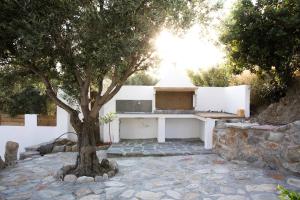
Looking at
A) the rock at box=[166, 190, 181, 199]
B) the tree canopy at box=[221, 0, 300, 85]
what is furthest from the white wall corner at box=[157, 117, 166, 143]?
the rock at box=[166, 190, 181, 199]

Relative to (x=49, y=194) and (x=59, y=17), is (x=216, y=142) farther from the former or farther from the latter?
(x=59, y=17)

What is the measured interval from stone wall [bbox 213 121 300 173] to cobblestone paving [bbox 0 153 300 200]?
43 centimetres

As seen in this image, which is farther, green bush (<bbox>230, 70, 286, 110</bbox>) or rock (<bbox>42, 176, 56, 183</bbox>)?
green bush (<bbox>230, 70, 286, 110</bbox>)

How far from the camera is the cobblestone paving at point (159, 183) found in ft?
22.2

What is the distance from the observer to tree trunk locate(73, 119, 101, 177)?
846 centimetres

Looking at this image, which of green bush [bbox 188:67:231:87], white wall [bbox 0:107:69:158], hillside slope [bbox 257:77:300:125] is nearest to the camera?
hillside slope [bbox 257:77:300:125]

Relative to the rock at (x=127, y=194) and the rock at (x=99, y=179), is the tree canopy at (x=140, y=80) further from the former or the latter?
the rock at (x=127, y=194)

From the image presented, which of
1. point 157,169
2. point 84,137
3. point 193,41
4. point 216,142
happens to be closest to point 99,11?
point 193,41

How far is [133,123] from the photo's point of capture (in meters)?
15.2

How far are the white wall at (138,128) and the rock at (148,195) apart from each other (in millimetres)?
8305

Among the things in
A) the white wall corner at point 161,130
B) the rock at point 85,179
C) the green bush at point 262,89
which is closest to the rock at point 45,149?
the white wall corner at point 161,130

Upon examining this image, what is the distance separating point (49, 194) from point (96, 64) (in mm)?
3503

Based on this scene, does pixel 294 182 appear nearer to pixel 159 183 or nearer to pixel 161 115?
pixel 159 183

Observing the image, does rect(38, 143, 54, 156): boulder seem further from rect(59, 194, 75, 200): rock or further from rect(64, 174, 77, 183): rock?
rect(59, 194, 75, 200): rock
